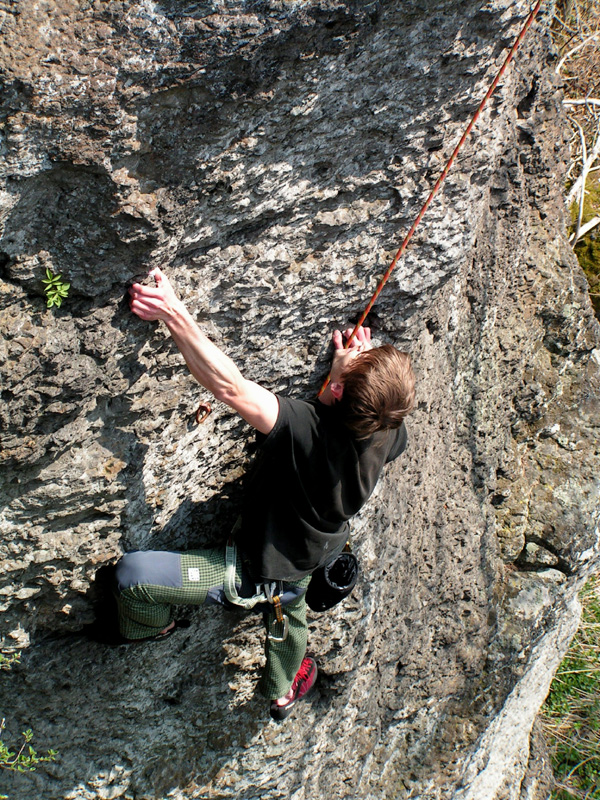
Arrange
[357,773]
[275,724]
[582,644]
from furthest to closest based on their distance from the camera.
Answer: [582,644] → [357,773] → [275,724]

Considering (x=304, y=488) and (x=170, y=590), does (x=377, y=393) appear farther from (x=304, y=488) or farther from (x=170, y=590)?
(x=170, y=590)

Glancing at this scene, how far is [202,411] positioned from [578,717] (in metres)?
6.77

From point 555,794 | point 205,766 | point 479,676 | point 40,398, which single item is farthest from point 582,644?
point 40,398

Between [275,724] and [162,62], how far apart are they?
4201 mm

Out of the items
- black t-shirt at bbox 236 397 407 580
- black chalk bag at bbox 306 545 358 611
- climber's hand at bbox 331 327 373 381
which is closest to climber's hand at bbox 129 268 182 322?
black t-shirt at bbox 236 397 407 580

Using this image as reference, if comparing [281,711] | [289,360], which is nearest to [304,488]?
[289,360]

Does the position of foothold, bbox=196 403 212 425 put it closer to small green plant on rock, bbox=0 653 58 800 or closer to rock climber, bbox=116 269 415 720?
rock climber, bbox=116 269 415 720

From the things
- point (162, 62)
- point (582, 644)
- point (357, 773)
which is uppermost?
point (162, 62)

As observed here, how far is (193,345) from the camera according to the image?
3037 millimetres

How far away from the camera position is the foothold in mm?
3578

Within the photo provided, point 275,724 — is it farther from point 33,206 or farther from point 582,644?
point 582,644

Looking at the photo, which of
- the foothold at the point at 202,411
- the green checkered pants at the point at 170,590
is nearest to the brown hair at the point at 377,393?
the foothold at the point at 202,411

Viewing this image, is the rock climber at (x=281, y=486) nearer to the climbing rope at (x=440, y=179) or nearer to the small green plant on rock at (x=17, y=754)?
the climbing rope at (x=440, y=179)

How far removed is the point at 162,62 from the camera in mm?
2529
